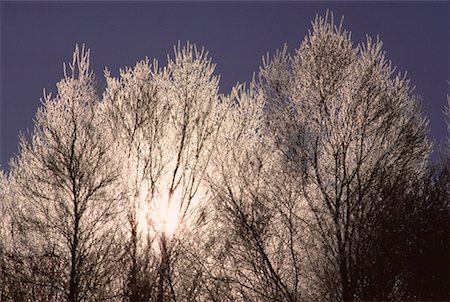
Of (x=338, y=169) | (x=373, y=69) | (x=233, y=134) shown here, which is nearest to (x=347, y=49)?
(x=373, y=69)

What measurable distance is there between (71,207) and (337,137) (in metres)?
4.79

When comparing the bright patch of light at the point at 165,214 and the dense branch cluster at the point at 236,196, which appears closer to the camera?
the dense branch cluster at the point at 236,196

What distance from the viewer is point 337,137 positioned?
26.4 ft

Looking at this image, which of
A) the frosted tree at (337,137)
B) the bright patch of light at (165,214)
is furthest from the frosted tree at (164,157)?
the frosted tree at (337,137)

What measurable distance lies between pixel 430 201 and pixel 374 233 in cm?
416

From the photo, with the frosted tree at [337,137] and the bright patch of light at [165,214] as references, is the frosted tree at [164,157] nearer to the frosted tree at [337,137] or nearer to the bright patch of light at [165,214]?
the bright patch of light at [165,214]

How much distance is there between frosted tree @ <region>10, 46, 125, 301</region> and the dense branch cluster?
0.08 feet

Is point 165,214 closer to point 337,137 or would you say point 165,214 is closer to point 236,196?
point 236,196

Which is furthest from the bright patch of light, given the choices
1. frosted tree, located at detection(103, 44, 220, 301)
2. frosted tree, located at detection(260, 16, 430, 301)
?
frosted tree, located at detection(260, 16, 430, 301)

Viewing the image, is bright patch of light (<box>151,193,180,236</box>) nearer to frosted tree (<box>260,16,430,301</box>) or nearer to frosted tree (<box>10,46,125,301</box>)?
frosted tree (<box>10,46,125,301</box>)

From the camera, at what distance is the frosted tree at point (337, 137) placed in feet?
26.4

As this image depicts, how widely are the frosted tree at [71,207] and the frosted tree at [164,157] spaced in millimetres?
786

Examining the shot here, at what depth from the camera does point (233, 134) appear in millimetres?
10312

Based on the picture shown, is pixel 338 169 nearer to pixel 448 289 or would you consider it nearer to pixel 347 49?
pixel 347 49
